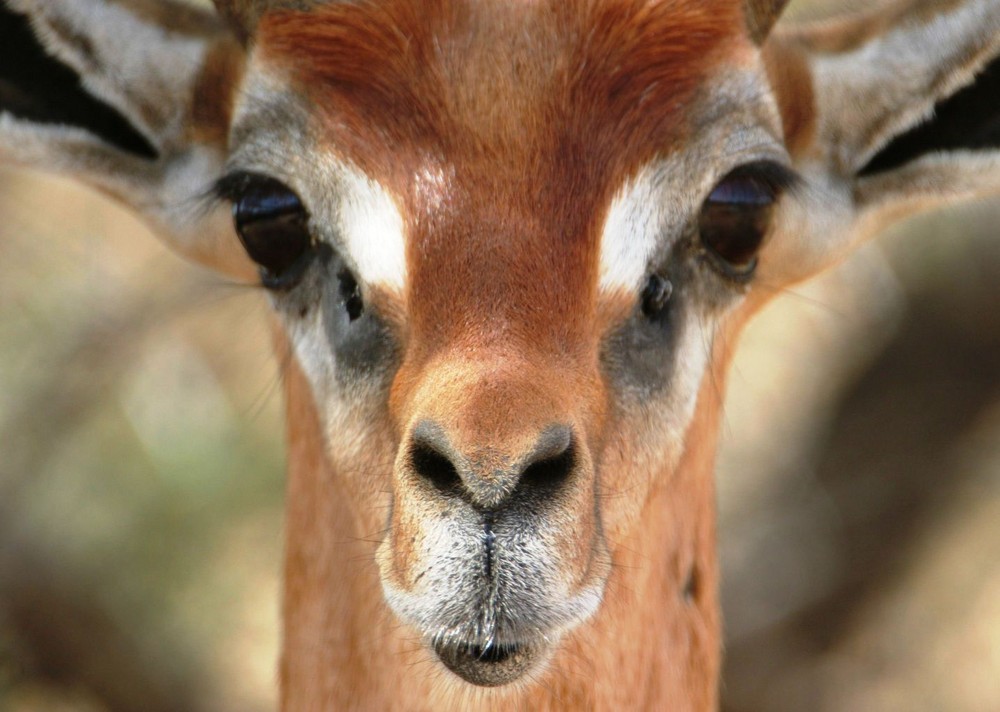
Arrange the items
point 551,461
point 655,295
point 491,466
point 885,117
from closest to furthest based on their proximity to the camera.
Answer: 1. point 491,466
2. point 551,461
3. point 655,295
4. point 885,117

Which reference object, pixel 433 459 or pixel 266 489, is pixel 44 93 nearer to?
pixel 433 459

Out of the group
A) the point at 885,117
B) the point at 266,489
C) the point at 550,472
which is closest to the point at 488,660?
the point at 550,472

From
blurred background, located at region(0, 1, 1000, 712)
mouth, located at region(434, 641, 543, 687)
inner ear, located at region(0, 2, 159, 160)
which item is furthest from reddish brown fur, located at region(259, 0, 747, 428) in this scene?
blurred background, located at region(0, 1, 1000, 712)

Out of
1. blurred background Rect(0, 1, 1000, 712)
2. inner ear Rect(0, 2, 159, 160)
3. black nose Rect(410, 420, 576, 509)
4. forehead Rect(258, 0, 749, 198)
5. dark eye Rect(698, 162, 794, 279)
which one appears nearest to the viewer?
black nose Rect(410, 420, 576, 509)

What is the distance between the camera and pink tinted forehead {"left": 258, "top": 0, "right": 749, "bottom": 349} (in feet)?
12.5

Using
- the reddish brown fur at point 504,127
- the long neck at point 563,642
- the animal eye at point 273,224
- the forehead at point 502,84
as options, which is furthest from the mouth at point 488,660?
the animal eye at point 273,224

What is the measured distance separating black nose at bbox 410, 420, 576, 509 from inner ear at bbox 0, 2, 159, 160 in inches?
89.7

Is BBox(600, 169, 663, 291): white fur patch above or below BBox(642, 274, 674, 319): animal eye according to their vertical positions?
above

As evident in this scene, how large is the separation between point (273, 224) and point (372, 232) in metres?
0.50

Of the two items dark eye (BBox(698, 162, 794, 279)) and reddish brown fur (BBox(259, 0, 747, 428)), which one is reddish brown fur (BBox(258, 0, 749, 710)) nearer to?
reddish brown fur (BBox(259, 0, 747, 428))

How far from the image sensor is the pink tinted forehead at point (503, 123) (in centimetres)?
380

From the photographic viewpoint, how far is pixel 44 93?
16.4 feet

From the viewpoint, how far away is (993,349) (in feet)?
38.4

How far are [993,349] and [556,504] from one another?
9.14 metres
